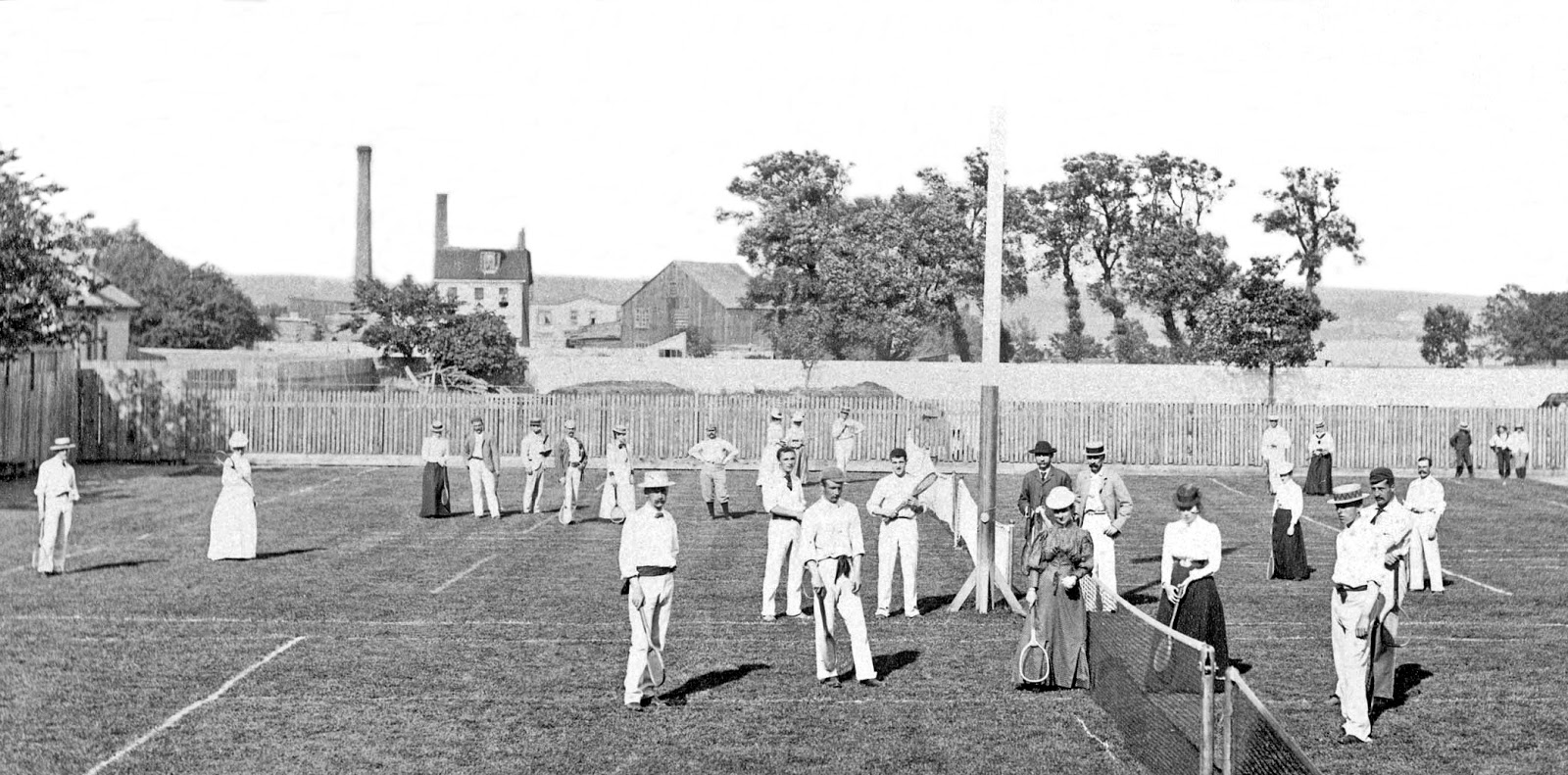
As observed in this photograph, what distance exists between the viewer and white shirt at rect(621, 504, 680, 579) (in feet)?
44.3

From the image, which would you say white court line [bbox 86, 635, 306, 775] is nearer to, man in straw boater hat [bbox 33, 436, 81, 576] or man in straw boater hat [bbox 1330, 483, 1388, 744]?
man in straw boater hat [bbox 33, 436, 81, 576]

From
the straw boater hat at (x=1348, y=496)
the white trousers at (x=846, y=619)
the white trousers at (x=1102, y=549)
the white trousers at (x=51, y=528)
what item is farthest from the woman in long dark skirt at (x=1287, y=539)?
the white trousers at (x=51, y=528)

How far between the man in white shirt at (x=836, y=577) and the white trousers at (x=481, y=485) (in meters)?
15.3

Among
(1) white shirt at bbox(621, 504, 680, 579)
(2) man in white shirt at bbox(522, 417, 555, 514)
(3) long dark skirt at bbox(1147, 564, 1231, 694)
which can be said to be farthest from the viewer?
(2) man in white shirt at bbox(522, 417, 555, 514)

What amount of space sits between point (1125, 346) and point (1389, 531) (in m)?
68.7

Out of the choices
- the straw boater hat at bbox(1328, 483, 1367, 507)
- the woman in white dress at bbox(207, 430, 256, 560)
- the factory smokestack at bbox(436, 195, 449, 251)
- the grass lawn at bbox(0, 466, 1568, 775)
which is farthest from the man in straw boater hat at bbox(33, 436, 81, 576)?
the factory smokestack at bbox(436, 195, 449, 251)

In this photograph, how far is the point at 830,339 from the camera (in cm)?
7600

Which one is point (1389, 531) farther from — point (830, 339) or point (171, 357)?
point (171, 357)

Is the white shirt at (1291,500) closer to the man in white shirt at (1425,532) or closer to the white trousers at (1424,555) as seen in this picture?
the man in white shirt at (1425,532)

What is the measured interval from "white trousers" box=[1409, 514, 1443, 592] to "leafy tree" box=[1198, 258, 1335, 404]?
45538 mm

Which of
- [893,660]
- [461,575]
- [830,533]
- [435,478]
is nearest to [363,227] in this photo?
[435,478]

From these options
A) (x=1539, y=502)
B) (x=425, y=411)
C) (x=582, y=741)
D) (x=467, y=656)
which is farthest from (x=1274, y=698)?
(x=425, y=411)

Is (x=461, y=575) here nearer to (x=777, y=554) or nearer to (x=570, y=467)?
(x=777, y=554)

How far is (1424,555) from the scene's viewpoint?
67.9ft
